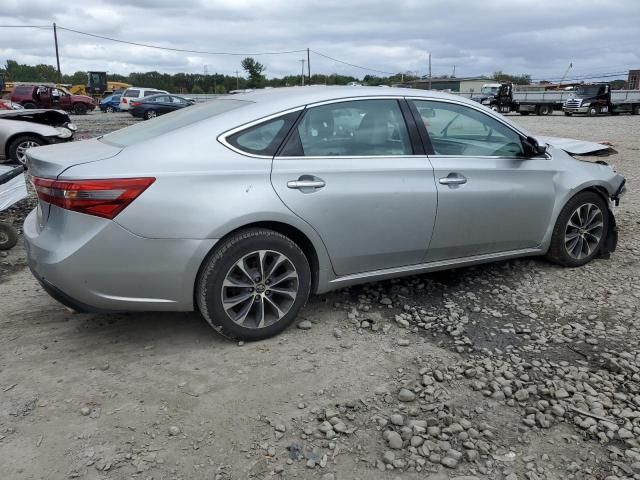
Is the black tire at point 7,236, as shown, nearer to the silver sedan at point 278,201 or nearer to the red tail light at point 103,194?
the silver sedan at point 278,201

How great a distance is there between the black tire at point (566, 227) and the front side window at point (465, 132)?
73cm

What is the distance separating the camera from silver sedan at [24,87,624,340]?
10.1 feet

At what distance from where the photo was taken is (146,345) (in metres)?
3.50

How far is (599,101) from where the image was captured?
3522 cm

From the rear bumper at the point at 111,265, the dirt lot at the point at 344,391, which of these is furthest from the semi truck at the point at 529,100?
the rear bumper at the point at 111,265

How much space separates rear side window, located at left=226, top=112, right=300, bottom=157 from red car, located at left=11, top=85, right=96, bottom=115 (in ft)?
109

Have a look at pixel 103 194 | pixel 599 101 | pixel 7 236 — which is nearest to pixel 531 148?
pixel 103 194

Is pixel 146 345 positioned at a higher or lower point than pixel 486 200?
lower

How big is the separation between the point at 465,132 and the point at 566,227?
4.22 ft

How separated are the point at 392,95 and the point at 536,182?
1421mm

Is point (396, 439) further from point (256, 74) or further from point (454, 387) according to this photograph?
point (256, 74)

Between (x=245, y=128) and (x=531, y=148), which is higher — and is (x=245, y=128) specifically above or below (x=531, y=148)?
above

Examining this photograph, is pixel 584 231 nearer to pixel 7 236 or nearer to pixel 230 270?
pixel 230 270

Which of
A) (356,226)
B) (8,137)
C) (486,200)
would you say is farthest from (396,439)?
(8,137)
